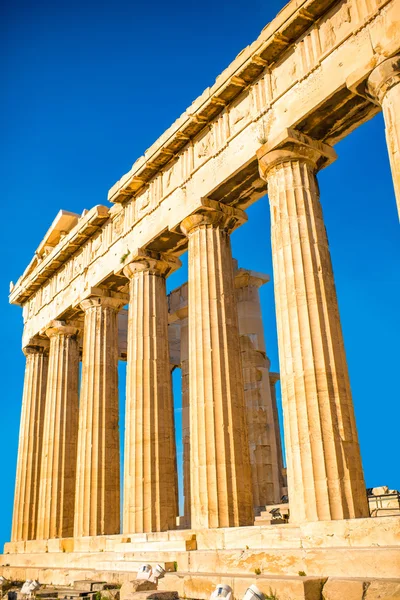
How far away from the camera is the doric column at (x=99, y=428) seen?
21.3 m

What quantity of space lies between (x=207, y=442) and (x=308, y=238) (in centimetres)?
596

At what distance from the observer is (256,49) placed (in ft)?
51.4

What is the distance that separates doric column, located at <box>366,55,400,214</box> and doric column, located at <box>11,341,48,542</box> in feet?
71.0

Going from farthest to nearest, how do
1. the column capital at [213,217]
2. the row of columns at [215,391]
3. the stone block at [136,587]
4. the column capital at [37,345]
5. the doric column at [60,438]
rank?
the column capital at [37,345]
the doric column at [60,438]
the column capital at [213,217]
the row of columns at [215,391]
the stone block at [136,587]

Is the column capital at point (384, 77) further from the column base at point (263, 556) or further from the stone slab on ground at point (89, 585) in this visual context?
the stone slab on ground at point (89, 585)

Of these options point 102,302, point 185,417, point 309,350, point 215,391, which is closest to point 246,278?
point 102,302

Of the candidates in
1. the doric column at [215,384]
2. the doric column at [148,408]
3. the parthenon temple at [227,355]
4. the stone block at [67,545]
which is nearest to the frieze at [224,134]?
the parthenon temple at [227,355]

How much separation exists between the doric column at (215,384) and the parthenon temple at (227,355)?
0.05m

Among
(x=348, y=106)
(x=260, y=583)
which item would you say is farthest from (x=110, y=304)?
(x=260, y=583)

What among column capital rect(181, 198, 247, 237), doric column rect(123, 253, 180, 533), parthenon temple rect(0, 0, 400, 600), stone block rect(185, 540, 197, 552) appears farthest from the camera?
doric column rect(123, 253, 180, 533)

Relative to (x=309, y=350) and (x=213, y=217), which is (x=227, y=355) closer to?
(x=309, y=350)

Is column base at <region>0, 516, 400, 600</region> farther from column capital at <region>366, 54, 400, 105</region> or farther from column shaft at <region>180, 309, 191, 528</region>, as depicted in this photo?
column capital at <region>366, 54, 400, 105</region>

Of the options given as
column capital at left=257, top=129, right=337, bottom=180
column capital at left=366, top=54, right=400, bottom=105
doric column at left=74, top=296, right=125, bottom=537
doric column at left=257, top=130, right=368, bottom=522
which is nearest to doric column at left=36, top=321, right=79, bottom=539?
doric column at left=74, top=296, right=125, bottom=537

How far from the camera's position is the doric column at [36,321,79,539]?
2428 centimetres
